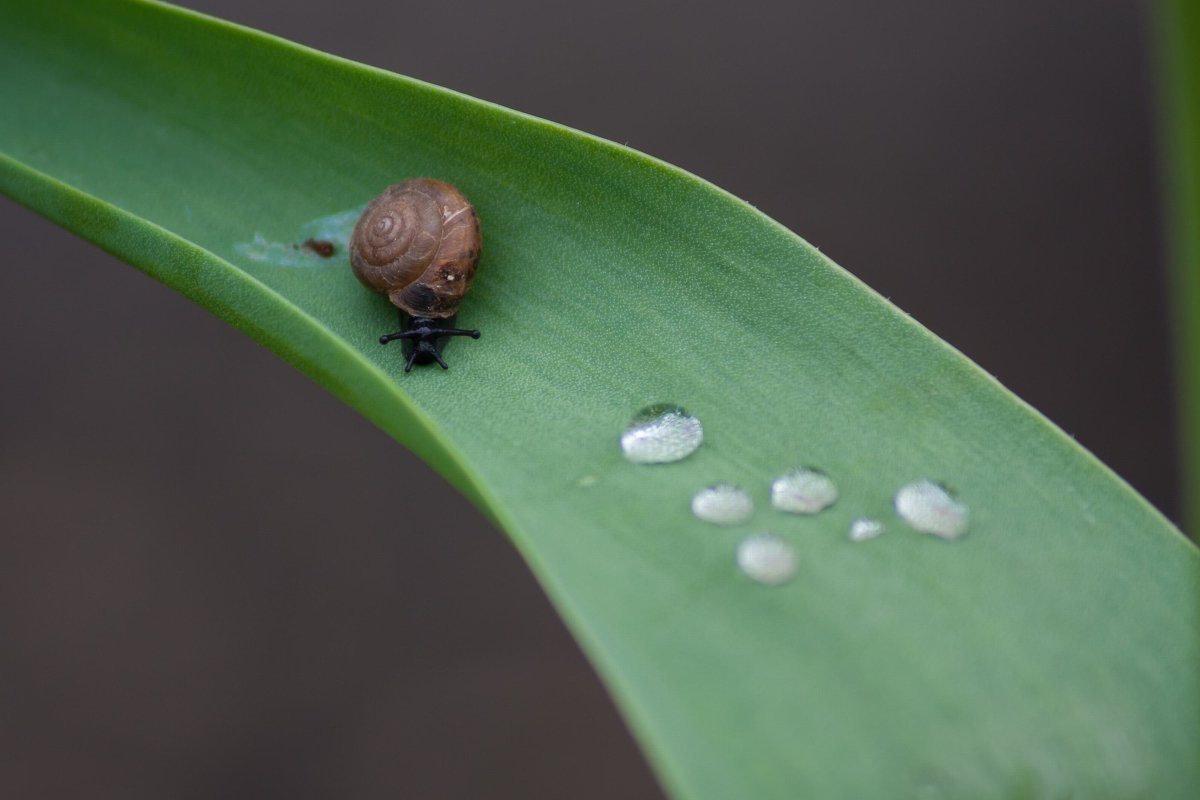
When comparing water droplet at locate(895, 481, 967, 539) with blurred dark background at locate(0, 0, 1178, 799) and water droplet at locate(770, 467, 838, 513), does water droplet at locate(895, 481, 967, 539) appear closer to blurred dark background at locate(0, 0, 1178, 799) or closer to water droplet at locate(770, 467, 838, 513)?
water droplet at locate(770, 467, 838, 513)

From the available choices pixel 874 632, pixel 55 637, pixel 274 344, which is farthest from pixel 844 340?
pixel 55 637

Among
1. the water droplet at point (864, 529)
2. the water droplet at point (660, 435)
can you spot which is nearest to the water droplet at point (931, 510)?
the water droplet at point (864, 529)

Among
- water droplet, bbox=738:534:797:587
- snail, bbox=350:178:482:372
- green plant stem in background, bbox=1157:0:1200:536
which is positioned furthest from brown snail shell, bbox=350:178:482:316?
green plant stem in background, bbox=1157:0:1200:536

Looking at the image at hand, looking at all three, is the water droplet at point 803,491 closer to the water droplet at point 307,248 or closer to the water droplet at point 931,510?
the water droplet at point 931,510

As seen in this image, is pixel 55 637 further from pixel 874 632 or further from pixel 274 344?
pixel 874 632

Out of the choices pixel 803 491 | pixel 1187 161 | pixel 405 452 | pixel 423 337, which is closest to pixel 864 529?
pixel 803 491

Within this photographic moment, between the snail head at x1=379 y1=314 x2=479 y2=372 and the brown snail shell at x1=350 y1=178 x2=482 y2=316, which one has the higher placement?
the brown snail shell at x1=350 y1=178 x2=482 y2=316
